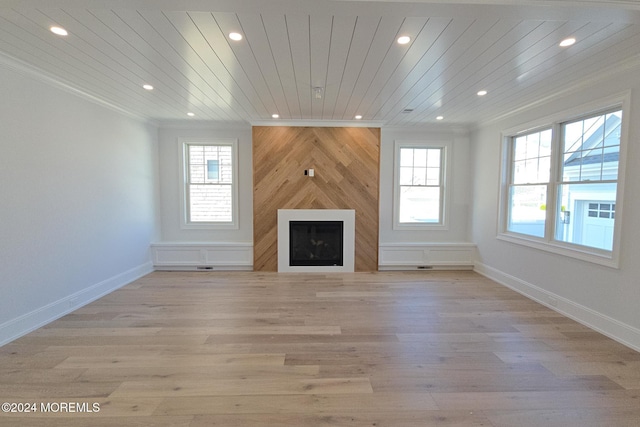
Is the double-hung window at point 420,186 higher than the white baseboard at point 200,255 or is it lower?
higher

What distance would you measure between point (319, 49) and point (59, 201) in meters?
3.25

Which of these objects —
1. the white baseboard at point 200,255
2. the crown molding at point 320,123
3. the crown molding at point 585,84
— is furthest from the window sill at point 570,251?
the white baseboard at point 200,255

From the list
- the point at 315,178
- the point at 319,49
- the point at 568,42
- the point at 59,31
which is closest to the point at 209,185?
the point at 315,178

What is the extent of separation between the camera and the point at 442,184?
5359 millimetres

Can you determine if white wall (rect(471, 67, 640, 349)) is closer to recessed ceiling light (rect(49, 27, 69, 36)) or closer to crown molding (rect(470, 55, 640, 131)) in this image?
crown molding (rect(470, 55, 640, 131))

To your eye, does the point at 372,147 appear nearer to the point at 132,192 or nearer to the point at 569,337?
the point at 569,337

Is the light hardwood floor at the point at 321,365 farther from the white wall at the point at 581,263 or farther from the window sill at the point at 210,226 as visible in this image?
the window sill at the point at 210,226

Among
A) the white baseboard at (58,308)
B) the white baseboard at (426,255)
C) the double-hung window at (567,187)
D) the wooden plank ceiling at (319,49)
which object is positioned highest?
the wooden plank ceiling at (319,49)

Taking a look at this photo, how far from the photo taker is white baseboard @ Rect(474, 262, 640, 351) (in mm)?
2607

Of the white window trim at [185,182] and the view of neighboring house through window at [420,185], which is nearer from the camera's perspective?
the white window trim at [185,182]

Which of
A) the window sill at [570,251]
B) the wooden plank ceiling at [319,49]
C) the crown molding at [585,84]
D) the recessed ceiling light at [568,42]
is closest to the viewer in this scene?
the wooden plank ceiling at [319,49]

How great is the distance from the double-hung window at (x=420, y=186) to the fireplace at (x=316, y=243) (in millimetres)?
1223

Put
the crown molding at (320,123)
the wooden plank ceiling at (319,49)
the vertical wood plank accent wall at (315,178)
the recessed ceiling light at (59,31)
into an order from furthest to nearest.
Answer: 1. the vertical wood plank accent wall at (315,178)
2. the crown molding at (320,123)
3. the recessed ceiling light at (59,31)
4. the wooden plank ceiling at (319,49)

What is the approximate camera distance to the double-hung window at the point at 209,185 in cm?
527
